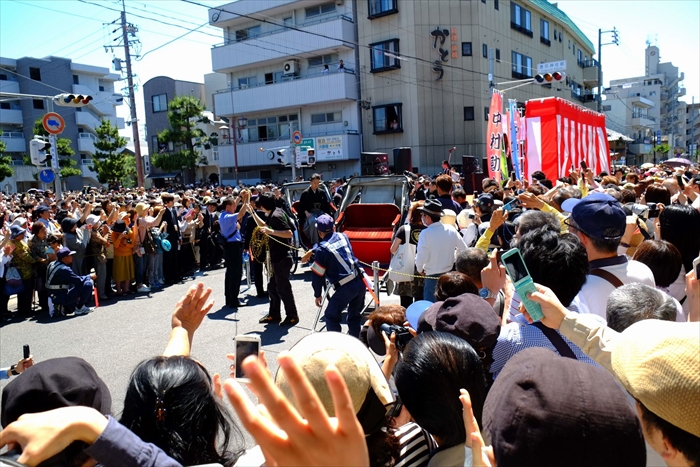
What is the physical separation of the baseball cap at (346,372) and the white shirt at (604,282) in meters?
1.44

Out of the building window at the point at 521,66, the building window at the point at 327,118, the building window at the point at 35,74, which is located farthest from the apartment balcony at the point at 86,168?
the building window at the point at 521,66

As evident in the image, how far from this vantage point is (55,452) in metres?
1.39

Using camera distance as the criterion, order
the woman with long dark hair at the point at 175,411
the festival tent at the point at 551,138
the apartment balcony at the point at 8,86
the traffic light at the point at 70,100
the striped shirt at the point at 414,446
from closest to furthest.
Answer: the woman with long dark hair at the point at 175,411 → the striped shirt at the point at 414,446 → the traffic light at the point at 70,100 → the festival tent at the point at 551,138 → the apartment balcony at the point at 8,86

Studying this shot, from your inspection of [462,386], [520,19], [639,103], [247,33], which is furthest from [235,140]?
[639,103]

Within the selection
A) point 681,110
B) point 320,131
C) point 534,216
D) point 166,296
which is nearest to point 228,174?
point 320,131

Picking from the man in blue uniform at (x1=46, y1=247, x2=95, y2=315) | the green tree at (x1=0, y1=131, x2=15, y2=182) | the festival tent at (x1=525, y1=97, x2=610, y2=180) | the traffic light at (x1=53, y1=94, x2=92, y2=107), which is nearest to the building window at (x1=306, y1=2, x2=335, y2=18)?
the festival tent at (x1=525, y1=97, x2=610, y2=180)

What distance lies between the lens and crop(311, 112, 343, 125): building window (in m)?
32.4

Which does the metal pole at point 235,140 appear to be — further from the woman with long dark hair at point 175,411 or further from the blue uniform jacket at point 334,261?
the woman with long dark hair at point 175,411

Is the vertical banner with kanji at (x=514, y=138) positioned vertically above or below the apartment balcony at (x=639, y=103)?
below

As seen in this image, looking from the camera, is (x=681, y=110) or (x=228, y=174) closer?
(x=228, y=174)

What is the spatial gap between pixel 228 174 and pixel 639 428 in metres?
38.8

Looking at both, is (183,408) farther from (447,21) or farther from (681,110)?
(681,110)

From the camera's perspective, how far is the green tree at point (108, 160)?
39438 millimetres

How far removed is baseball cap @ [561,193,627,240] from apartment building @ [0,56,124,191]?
45.3 m
